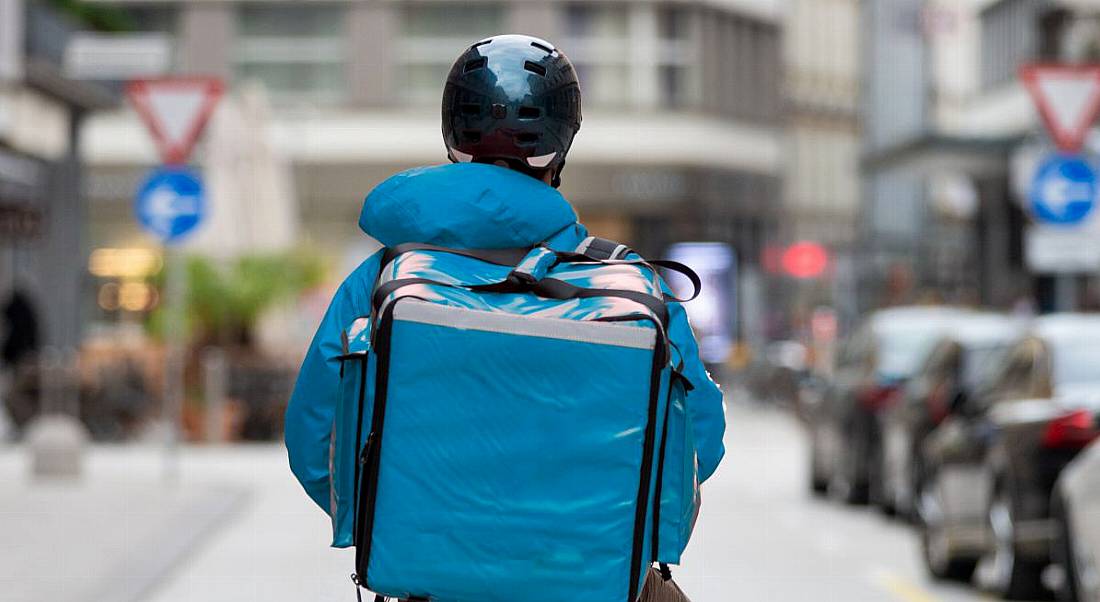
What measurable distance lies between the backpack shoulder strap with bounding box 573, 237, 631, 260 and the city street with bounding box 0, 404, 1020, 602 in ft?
25.3

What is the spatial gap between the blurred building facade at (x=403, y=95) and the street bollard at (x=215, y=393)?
2741cm

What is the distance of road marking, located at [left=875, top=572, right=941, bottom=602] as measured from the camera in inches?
517

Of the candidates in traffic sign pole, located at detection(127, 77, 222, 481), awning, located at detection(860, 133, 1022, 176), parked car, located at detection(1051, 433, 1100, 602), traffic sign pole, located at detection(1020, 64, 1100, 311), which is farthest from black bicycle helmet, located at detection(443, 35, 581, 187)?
awning, located at detection(860, 133, 1022, 176)

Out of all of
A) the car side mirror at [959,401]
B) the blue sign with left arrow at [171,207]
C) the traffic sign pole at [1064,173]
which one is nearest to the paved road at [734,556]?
the car side mirror at [959,401]

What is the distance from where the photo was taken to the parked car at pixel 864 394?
20.5 m

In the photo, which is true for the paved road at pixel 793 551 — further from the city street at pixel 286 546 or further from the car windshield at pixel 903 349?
the car windshield at pixel 903 349

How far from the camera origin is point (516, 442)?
4.00 meters

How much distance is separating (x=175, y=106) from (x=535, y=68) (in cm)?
1632

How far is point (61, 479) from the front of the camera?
20984 mm

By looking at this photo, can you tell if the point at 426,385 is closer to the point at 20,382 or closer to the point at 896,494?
the point at 896,494

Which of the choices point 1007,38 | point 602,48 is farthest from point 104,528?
point 602,48

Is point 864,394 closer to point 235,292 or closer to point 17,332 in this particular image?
point 235,292

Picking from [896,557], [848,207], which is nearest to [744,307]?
[848,207]

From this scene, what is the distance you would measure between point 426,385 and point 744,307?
55.8 metres
